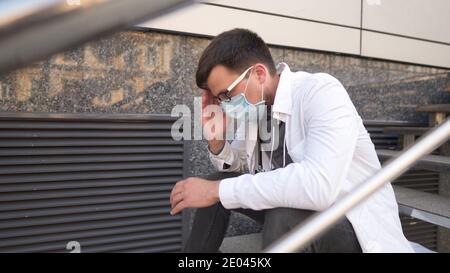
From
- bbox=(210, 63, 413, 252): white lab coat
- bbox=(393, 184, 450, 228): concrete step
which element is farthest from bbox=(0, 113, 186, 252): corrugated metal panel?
bbox=(393, 184, 450, 228): concrete step

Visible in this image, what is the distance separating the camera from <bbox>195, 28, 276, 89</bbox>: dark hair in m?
2.01

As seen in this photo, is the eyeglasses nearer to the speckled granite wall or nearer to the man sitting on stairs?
the man sitting on stairs

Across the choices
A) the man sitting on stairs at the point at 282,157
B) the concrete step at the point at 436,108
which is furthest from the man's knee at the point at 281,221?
the concrete step at the point at 436,108

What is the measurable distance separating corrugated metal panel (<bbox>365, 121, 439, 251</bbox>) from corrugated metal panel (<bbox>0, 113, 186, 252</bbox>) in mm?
2083

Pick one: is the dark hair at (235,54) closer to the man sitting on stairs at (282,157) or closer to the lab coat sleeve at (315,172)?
the man sitting on stairs at (282,157)

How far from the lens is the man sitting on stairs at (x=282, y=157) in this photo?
5.06ft

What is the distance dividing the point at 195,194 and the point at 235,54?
2.60ft

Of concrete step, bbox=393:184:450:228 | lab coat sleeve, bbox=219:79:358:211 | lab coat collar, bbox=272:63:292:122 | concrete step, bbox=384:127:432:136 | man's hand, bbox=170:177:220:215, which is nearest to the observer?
lab coat sleeve, bbox=219:79:358:211

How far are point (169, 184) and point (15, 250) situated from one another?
3.82 feet

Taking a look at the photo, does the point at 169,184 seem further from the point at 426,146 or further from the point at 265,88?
the point at 426,146

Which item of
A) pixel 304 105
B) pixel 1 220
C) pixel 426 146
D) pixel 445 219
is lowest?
pixel 1 220

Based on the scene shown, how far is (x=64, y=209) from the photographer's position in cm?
267

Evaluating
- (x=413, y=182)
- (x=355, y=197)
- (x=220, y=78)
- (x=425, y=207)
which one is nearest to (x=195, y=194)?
(x=220, y=78)

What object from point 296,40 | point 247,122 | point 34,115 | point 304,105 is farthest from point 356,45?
point 34,115
